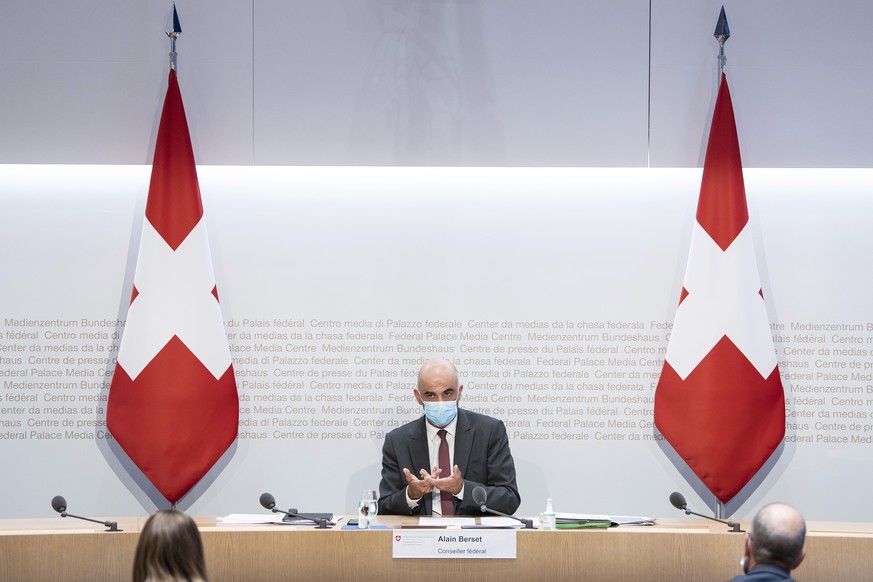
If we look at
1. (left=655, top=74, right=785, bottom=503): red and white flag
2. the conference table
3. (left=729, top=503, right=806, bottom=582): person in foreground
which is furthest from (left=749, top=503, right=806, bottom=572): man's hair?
(left=655, top=74, right=785, bottom=503): red and white flag

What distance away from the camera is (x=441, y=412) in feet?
16.0

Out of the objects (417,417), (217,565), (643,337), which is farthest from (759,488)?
(217,565)

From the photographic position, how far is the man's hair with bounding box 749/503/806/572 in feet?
9.43

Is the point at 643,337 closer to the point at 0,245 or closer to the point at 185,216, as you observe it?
the point at 185,216

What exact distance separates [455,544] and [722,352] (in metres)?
2.13

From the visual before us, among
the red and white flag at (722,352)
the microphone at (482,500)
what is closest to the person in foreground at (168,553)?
the microphone at (482,500)

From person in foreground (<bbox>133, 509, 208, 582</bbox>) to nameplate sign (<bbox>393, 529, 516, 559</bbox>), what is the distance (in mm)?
1264

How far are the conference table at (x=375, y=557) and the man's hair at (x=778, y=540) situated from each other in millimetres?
950

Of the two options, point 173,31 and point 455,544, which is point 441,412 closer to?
point 455,544

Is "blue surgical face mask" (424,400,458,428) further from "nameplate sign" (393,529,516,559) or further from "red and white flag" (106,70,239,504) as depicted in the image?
"red and white flag" (106,70,239,504)

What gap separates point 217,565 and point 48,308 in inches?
94.1

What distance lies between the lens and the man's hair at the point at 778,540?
9.43 feet

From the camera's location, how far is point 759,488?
17.6 feet

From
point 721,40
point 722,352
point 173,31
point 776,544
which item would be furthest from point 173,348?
point 721,40
